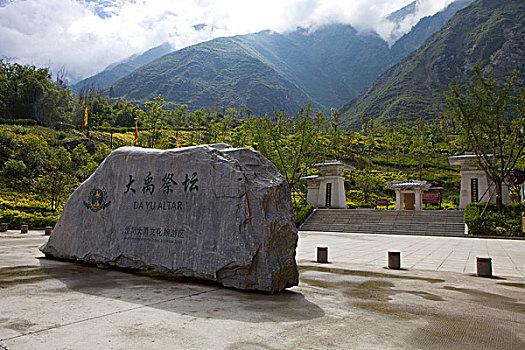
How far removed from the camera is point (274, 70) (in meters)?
146

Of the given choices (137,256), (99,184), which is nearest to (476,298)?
(137,256)

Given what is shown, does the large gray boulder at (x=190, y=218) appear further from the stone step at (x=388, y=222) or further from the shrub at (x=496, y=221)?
the stone step at (x=388, y=222)

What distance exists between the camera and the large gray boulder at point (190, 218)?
4.91 m

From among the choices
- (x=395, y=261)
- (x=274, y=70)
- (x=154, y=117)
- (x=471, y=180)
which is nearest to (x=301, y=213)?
(x=471, y=180)

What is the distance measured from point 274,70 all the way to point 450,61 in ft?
234

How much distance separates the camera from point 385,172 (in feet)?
133

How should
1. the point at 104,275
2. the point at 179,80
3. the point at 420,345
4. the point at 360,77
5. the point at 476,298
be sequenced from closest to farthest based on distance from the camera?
the point at 420,345
the point at 476,298
the point at 104,275
the point at 179,80
the point at 360,77

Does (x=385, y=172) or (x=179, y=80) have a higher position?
(x=179, y=80)

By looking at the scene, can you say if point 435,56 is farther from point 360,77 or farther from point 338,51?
point 338,51

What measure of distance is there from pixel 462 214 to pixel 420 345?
19.0 m

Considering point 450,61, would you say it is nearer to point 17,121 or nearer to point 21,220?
point 17,121

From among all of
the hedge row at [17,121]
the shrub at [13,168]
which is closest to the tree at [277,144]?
the shrub at [13,168]

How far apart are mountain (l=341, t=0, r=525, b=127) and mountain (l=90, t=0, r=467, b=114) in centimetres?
4087

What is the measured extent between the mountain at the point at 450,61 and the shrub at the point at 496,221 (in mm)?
60585
